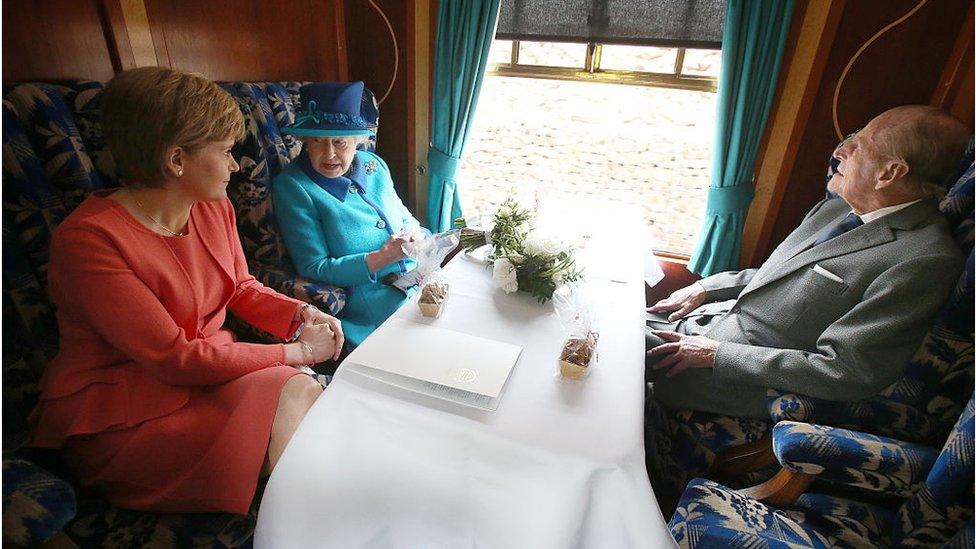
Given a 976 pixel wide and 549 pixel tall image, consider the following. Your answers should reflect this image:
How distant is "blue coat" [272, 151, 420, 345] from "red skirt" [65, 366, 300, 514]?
751 mm

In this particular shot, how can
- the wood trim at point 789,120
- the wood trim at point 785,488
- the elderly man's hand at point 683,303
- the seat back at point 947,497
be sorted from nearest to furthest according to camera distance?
the seat back at point 947,497
the wood trim at point 785,488
the elderly man's hand at point 683,303
the wood trim at point 789,120

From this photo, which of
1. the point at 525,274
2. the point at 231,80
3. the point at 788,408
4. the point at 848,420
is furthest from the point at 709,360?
the point at 231,80

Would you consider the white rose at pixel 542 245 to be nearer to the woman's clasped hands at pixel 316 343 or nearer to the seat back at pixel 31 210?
the woman's clasped hands at pixel 316 343

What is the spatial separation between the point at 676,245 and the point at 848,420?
1.90m

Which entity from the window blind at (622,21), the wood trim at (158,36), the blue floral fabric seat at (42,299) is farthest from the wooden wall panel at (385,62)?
the blue floral fabric seat at (42,299)

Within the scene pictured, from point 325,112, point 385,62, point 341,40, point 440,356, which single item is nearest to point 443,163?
point 385,62

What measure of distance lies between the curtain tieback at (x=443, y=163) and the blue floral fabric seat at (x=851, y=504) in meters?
2.24

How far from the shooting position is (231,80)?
2.17 metres

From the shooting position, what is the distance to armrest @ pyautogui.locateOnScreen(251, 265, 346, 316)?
1794 mm

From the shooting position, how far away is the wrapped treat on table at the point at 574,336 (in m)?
1.12

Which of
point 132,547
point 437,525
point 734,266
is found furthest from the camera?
point 734,266

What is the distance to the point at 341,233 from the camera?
1.89 metres

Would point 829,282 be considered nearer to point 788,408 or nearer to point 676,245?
point 788,408

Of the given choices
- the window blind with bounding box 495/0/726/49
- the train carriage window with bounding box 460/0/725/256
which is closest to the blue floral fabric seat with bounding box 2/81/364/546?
the train carriage window with bounding box 460/0/725/256
